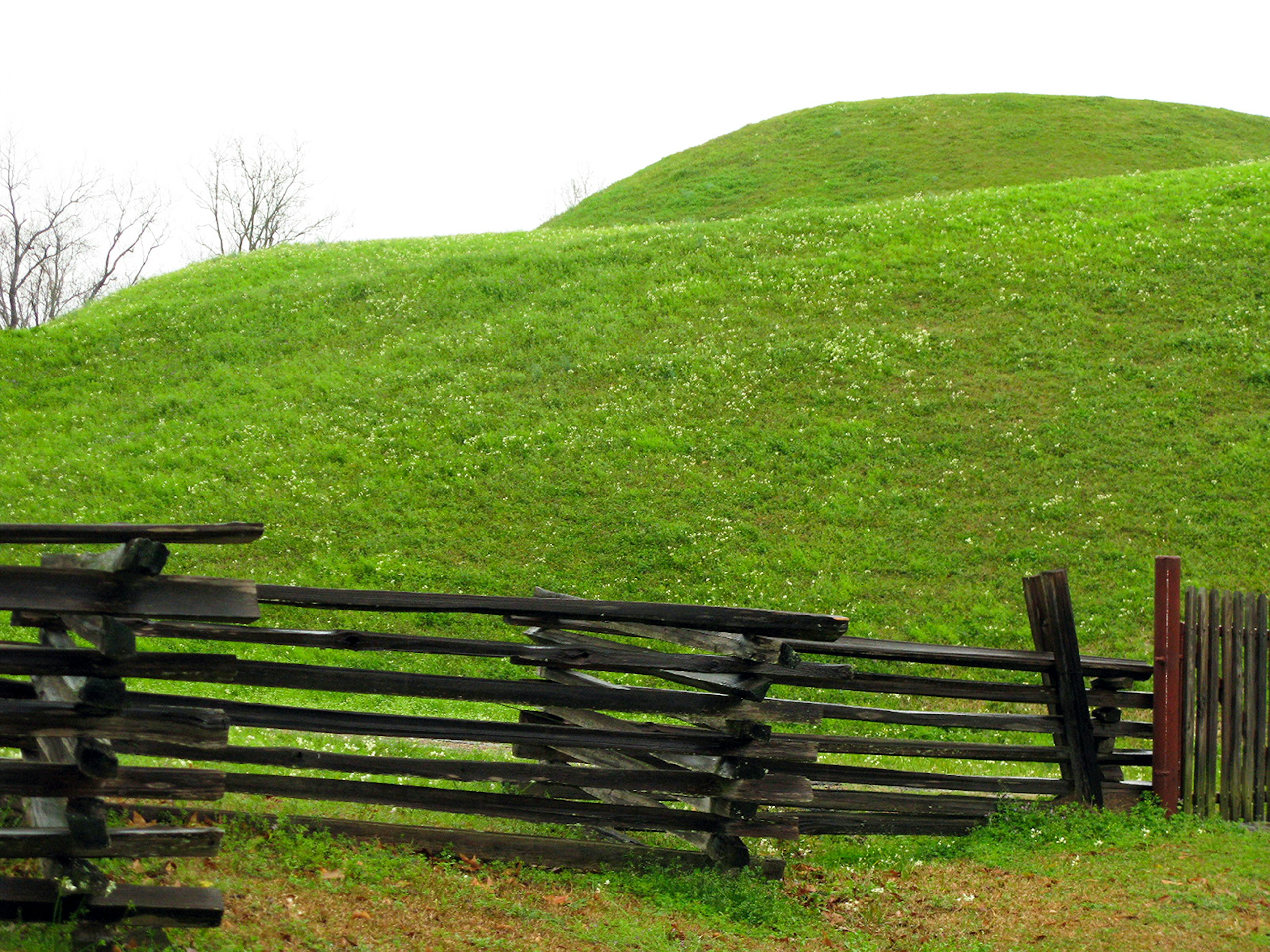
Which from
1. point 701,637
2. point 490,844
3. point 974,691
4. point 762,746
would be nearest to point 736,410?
point 974,691

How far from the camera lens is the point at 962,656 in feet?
28.9

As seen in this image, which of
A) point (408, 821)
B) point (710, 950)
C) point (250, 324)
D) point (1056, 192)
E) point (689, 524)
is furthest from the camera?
point (1056, 192)

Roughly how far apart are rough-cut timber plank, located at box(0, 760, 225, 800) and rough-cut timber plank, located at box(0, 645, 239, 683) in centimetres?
44

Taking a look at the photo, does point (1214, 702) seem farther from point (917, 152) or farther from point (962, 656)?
point (917, 152)

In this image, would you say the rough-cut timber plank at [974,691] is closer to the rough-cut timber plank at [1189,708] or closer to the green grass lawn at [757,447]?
the rough-cut timber plank at [1189,708]

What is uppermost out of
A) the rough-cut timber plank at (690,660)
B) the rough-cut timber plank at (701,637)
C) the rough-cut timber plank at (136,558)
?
the rough-cut timber plank at (136,558)

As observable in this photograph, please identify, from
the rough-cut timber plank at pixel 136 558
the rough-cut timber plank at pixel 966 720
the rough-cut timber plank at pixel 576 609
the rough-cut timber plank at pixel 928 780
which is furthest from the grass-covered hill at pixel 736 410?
the rough-cut timber plank at pixel 136 558

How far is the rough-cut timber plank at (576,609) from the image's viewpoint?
6828mm

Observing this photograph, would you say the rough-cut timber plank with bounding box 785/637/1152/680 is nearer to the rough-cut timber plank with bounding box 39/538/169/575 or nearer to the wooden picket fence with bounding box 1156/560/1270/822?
the wooden picket fence with bounding box 1156/560/1270/822

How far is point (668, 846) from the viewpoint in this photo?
27.5ft

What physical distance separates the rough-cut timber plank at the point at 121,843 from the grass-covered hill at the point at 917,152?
34.3 m

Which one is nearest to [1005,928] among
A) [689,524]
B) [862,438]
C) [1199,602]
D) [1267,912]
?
[1267,912]

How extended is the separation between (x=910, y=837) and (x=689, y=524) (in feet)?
32.6

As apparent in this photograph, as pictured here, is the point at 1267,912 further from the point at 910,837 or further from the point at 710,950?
the point at 710,950
